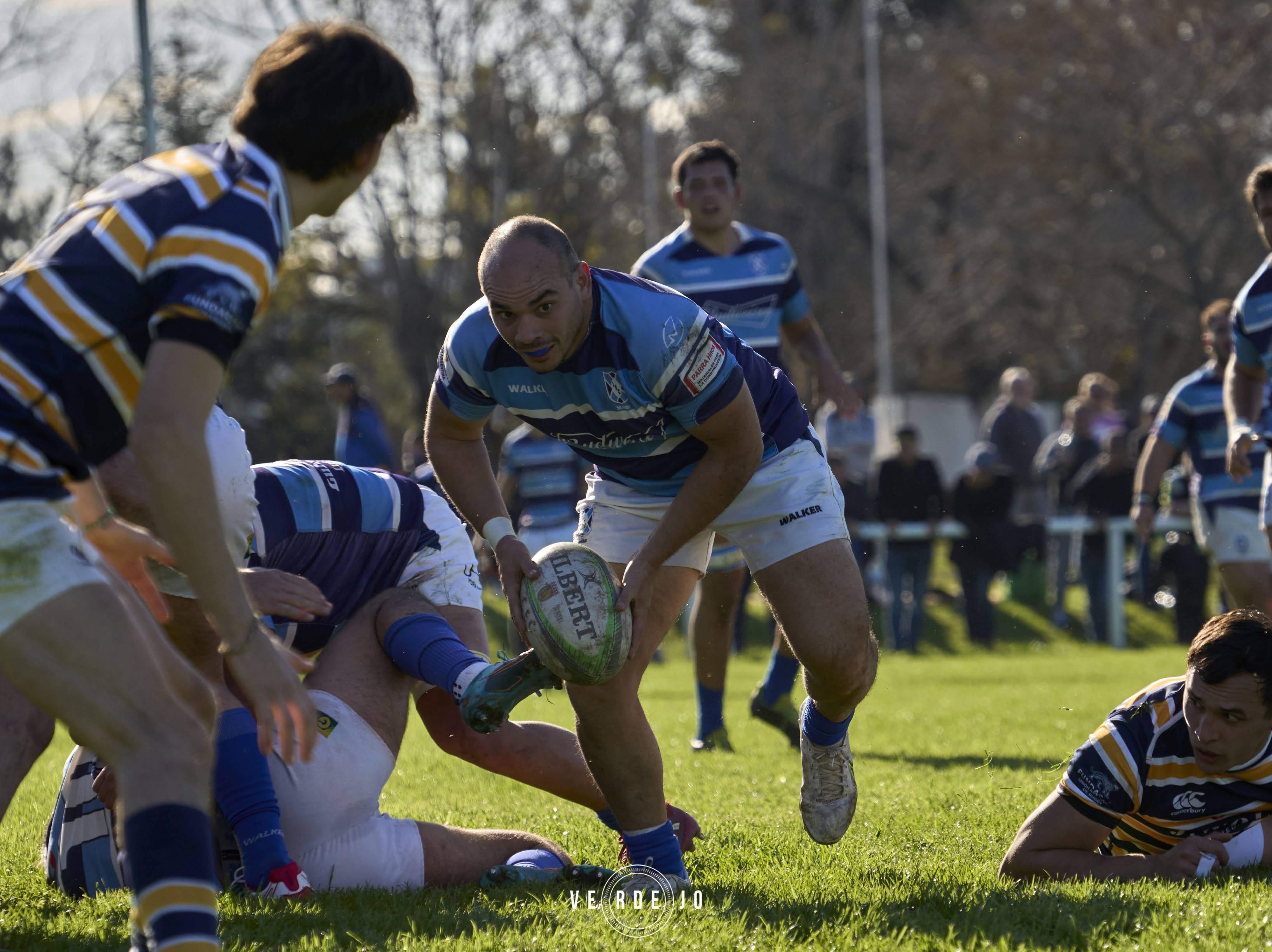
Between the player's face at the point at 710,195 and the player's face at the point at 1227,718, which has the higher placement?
the player's face at the point at 710,195

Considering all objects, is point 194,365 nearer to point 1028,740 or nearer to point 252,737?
point 252,737

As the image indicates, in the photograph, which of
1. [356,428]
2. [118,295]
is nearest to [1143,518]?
[356,428]

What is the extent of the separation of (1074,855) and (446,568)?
2339 mm

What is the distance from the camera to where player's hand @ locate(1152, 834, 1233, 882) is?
4.07m

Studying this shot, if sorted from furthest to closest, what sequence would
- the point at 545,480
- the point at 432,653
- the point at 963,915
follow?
1. the point at 545,480
2. the point at 432,653
3. the point at 963,915

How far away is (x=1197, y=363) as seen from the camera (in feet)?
106

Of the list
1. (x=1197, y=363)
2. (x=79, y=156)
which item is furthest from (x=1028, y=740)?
(x=1197, y=363)

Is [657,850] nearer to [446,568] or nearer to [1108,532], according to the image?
[446,568]

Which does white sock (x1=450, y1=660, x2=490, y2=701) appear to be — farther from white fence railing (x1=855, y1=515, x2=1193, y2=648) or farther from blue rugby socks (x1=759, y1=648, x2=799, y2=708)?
white fence railing (x1=855, y1=515, x2=1193, y2=648)

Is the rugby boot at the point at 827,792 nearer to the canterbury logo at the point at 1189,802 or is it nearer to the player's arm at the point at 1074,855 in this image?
the player's arm at the point at 1074,855

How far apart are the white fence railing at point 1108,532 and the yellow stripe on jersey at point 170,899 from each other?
1187cm

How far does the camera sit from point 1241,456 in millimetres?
6207

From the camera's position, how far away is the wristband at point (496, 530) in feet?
14.0

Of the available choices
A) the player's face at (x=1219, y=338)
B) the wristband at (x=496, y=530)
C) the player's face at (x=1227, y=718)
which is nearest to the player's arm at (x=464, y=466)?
the wristband at (x=496, y=530)
